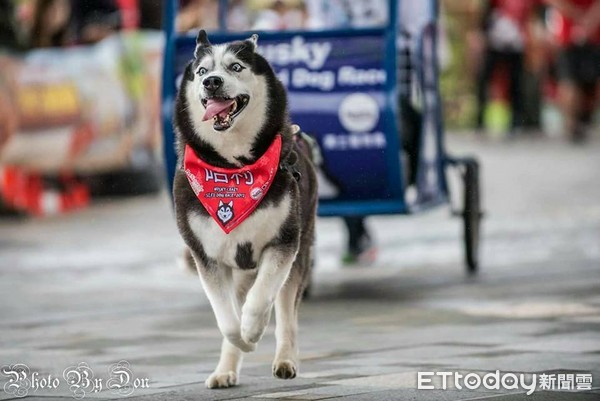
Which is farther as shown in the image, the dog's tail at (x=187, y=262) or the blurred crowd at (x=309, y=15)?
the blurred crowd at (x=309, y=15)

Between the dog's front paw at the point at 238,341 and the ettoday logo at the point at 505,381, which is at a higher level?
the dog's front paw at the point at 238,341

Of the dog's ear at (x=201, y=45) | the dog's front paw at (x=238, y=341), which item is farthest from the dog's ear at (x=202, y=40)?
the dog's front paw at (x=238, y=341)

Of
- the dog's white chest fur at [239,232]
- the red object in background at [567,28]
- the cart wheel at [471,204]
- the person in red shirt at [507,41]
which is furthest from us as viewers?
the person in red shirt at [507,41]

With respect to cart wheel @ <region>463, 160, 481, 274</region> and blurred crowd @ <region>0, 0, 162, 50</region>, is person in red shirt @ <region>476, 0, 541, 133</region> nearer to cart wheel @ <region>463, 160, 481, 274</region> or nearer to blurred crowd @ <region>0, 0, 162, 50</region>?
blurred crowd @ <region>0, 0, 162, 50</region>

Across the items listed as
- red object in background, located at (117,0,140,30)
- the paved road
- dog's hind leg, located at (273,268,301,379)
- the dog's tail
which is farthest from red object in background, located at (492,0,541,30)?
dog's hind leg, located at (273,268,301,379)

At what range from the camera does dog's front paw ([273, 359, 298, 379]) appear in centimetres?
732

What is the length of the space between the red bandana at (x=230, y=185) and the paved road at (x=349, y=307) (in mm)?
715

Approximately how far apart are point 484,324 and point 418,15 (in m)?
3.01

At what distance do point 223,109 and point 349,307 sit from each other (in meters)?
3.82

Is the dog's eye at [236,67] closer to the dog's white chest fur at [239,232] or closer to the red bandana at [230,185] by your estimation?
the red bandana at [230,185]

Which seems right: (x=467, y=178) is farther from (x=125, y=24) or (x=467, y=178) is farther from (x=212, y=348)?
(x=125, y=24)

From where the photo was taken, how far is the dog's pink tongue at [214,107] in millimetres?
6859

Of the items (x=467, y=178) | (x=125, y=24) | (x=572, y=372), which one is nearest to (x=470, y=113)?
(x=125, y=24)

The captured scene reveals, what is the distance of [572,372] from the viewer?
725cm
